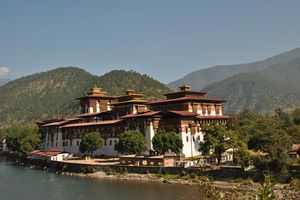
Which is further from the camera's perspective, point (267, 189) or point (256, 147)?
point (256, 147)

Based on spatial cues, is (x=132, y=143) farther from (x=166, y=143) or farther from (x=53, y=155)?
(x=53, y=155)

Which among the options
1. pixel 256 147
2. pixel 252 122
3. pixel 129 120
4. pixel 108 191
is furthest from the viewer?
pixel 252 122

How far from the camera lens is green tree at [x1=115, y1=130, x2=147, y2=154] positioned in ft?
208

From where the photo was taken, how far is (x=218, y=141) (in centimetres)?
5656

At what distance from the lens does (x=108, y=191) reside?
46688mm

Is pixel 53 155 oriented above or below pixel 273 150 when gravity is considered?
above

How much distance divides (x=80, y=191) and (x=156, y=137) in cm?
1810

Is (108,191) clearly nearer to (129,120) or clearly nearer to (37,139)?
(129,120)

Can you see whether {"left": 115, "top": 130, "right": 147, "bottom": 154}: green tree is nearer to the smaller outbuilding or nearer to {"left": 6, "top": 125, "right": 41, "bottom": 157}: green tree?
the smaller outbuilding

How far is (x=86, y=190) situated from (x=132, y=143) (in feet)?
55.3

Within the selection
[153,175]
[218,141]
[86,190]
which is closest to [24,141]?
[153,175]

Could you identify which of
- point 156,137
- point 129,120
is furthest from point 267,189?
point 129,120

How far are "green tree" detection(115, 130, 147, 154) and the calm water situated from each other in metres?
9.48

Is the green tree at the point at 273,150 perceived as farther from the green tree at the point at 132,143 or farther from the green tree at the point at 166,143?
the green tree at the point at 132,143
